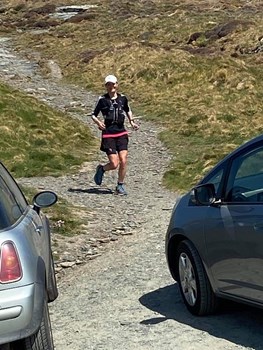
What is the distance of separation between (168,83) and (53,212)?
1725 cm

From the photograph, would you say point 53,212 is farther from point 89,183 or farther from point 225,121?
point 225,121

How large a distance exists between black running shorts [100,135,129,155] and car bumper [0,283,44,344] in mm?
8638

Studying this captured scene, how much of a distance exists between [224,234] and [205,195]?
17.9 inches

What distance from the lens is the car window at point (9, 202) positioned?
5.43 m

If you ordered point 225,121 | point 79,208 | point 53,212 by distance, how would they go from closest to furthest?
point 53,212
point 79,208
point 225,121

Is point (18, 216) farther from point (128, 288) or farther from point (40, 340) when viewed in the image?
point (128, 288)

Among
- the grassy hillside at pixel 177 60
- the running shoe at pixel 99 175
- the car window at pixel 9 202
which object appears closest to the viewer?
the car window at pixel 9 202

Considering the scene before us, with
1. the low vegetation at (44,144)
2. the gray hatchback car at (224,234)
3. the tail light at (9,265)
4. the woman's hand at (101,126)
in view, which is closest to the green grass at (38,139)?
the low vegetation at (44,144)

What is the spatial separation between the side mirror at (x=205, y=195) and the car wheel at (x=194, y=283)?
0.50 m

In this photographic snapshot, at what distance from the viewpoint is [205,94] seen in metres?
26.0

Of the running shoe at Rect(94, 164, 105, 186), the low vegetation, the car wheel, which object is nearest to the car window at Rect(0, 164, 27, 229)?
the car wheel

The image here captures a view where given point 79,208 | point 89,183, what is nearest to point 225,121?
point 89,183

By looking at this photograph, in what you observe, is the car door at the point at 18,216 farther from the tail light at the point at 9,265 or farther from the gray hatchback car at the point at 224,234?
the gray hatchback car at the point at 224,234

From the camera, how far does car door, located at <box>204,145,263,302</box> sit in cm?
623
